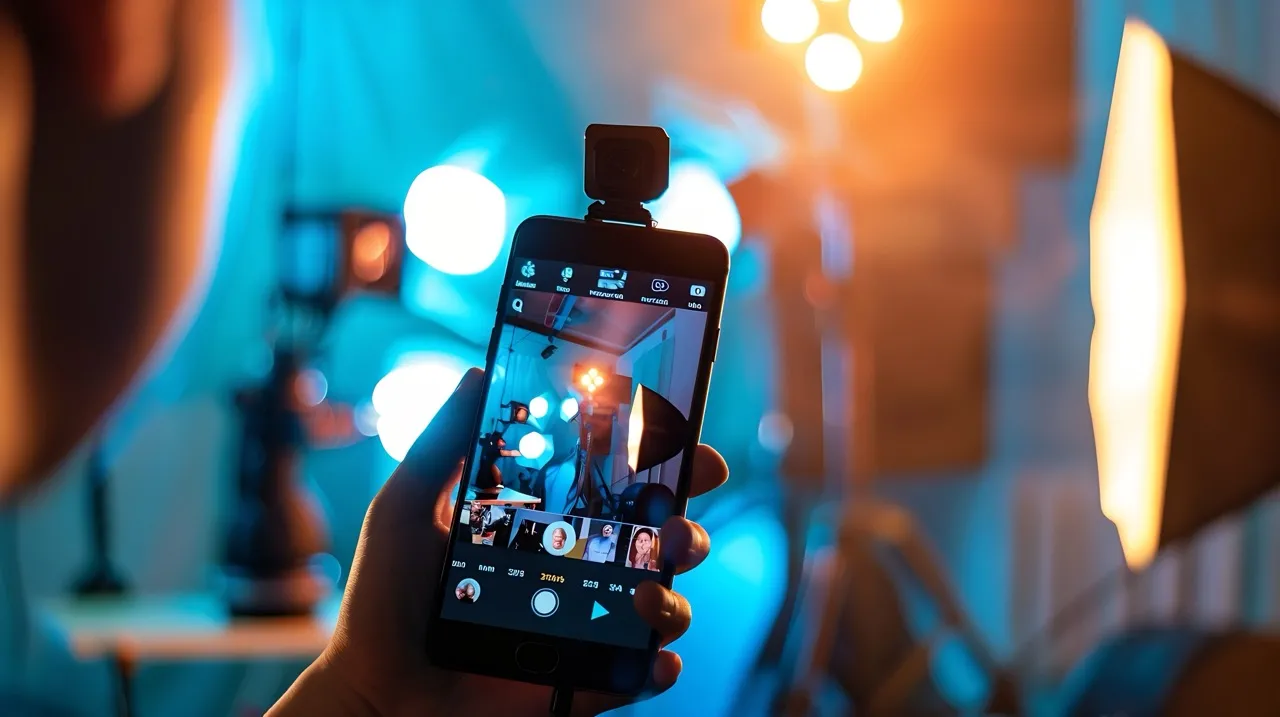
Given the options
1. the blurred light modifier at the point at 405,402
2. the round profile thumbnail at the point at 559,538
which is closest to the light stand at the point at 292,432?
the blurred light modifier at the point at 405,402

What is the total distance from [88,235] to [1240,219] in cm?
158

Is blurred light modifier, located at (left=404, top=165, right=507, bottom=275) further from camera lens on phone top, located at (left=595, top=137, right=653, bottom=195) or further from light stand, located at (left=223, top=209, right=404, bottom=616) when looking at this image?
camera lens on phone top, located at (left=595, top=137, right=653, bottom=195)

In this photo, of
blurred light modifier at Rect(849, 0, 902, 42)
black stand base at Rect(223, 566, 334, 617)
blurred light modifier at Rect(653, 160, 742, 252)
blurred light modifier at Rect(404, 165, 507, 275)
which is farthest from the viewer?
blurred light modifier at Rect(653, 160, 742, 252)

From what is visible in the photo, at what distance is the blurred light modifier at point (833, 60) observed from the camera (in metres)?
1.49

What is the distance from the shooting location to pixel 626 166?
60cm

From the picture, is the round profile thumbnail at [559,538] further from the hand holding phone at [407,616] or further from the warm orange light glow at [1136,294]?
the warm orange light glow at [1136,294]

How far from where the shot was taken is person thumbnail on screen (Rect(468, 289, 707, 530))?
590mm

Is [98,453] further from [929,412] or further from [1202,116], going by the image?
[1202,116]

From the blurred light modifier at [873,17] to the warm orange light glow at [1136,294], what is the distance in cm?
44

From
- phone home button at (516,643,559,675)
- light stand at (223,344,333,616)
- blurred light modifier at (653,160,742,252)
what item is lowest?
light stand at (223,344,333,616)

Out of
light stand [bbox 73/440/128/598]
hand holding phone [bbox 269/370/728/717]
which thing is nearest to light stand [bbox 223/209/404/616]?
light stand [bbox 73/440/128/598]

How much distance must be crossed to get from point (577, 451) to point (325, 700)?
0.21 m

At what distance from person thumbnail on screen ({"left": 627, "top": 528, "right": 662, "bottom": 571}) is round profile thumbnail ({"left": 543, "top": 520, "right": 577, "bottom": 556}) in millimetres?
34

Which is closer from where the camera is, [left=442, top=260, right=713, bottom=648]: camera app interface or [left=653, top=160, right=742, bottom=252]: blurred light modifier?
[left=442, top=260, right=713, bottom=648]: camera app interface
